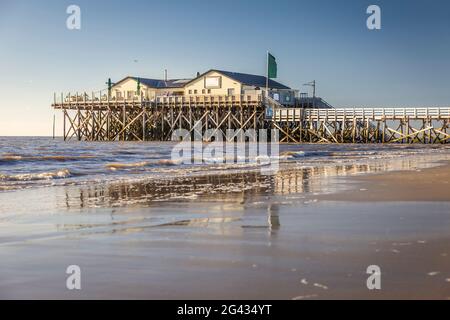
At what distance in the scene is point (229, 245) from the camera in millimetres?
5672

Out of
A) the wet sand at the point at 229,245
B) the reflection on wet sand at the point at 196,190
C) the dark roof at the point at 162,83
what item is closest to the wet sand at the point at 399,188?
the wet sand at the point at 229,245

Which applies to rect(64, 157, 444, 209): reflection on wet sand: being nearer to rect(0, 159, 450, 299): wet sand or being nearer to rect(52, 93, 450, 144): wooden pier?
rect(0, 159, 450, 299): wet sand

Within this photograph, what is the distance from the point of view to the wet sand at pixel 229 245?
4.18m

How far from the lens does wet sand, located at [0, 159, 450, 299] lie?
4.18m

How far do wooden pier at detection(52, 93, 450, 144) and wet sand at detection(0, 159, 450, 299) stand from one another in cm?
3711

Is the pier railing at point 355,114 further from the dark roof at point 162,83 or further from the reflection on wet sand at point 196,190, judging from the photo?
the reflection on wet sand at point 196,190

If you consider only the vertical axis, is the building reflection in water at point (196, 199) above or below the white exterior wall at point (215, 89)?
below

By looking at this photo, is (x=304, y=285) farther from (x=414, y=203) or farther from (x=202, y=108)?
(x=202, y=108)

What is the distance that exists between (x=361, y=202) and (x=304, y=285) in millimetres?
5052

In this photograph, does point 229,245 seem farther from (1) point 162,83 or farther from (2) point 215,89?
(1) point 162,83

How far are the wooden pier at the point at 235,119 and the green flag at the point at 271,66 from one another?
2.64m

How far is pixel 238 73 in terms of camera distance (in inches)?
2327

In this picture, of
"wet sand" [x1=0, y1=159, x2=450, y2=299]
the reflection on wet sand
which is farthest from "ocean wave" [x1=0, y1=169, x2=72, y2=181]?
"wet sand" [x1=0, y1=159, x2=450, y2=299]
